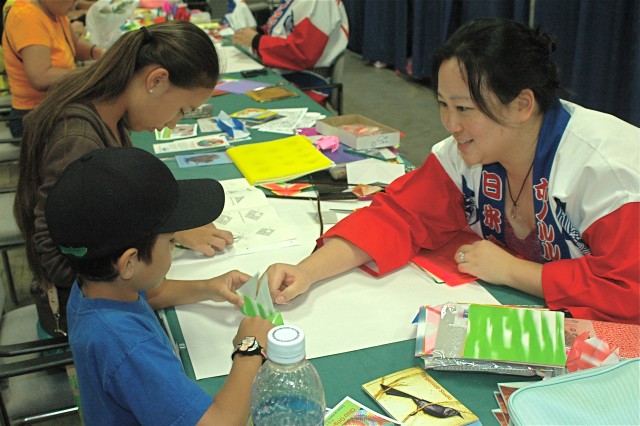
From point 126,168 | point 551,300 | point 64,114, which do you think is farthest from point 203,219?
point 551,300

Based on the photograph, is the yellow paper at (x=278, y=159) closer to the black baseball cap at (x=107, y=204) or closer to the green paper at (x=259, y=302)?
the green paper at (x=259, y=302)

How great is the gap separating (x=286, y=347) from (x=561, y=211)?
778 millimetres

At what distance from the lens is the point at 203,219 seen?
1126mm

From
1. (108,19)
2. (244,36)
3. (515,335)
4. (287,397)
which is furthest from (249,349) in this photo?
(108,19)

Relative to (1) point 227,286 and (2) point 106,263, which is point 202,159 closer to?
(1) point 227,286

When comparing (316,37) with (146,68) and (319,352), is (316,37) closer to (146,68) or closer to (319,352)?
(146,68)

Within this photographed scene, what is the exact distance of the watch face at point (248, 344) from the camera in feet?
3.38

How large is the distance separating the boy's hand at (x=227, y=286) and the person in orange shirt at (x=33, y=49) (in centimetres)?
193

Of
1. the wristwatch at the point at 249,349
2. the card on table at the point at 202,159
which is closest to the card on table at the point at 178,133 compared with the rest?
the card on table at the point at 202,159

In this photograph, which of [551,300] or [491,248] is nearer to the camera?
[551,300]

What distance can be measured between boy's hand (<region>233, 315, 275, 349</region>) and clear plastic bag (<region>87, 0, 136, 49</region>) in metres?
3.24

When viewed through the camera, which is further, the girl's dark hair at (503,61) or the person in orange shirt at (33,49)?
the person in orange shirt at (33,49)

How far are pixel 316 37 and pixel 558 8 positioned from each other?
166 centimetres

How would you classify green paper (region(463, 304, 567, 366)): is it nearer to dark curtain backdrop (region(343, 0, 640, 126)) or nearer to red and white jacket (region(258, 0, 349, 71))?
dark curtain backdrop (region(343, 0, 640, 126))
